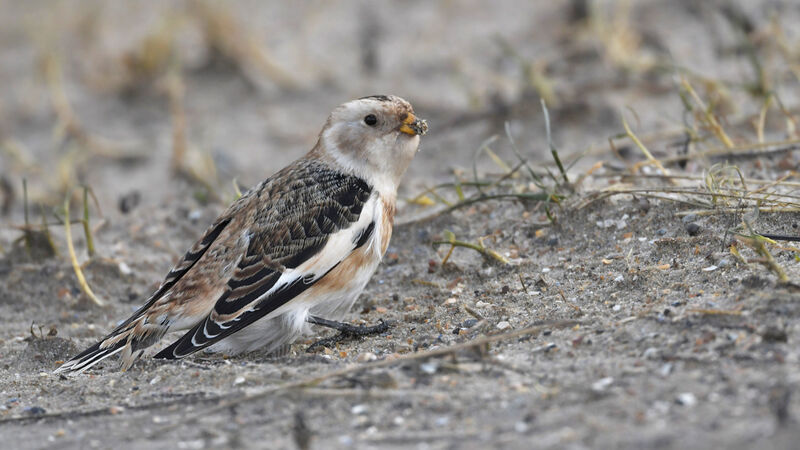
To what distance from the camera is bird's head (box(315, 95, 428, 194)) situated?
4418 millimetres

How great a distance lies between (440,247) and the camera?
4.89 m

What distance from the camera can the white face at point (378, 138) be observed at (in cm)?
442

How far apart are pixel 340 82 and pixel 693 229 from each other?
4.57 metres

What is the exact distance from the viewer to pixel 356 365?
11.4ft

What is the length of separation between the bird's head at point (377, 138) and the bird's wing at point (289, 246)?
84 mm

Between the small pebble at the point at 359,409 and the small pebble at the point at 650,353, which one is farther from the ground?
the small pebble at the point at 359,409

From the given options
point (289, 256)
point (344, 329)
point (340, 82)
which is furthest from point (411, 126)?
point (340, 82)

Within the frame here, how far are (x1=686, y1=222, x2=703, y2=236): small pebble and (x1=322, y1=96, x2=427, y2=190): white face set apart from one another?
121 cm

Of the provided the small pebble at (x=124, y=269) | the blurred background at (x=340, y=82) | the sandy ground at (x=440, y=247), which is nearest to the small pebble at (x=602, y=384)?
the sandy ground at (x=440, y=247)

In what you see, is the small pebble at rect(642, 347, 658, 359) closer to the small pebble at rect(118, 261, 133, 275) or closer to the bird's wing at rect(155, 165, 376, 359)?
the bird's wing at rect(155, 165, 376, 359)

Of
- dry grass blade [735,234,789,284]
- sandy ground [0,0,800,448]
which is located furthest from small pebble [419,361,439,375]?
dry grass blade [735,234,789,284]

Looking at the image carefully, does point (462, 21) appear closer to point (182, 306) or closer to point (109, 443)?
point (182, 306)

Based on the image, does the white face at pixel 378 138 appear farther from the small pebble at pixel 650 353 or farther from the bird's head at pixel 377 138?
the small pebble at pixel 650 353

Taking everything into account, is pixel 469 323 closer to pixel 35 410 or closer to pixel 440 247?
pixel 440 247
